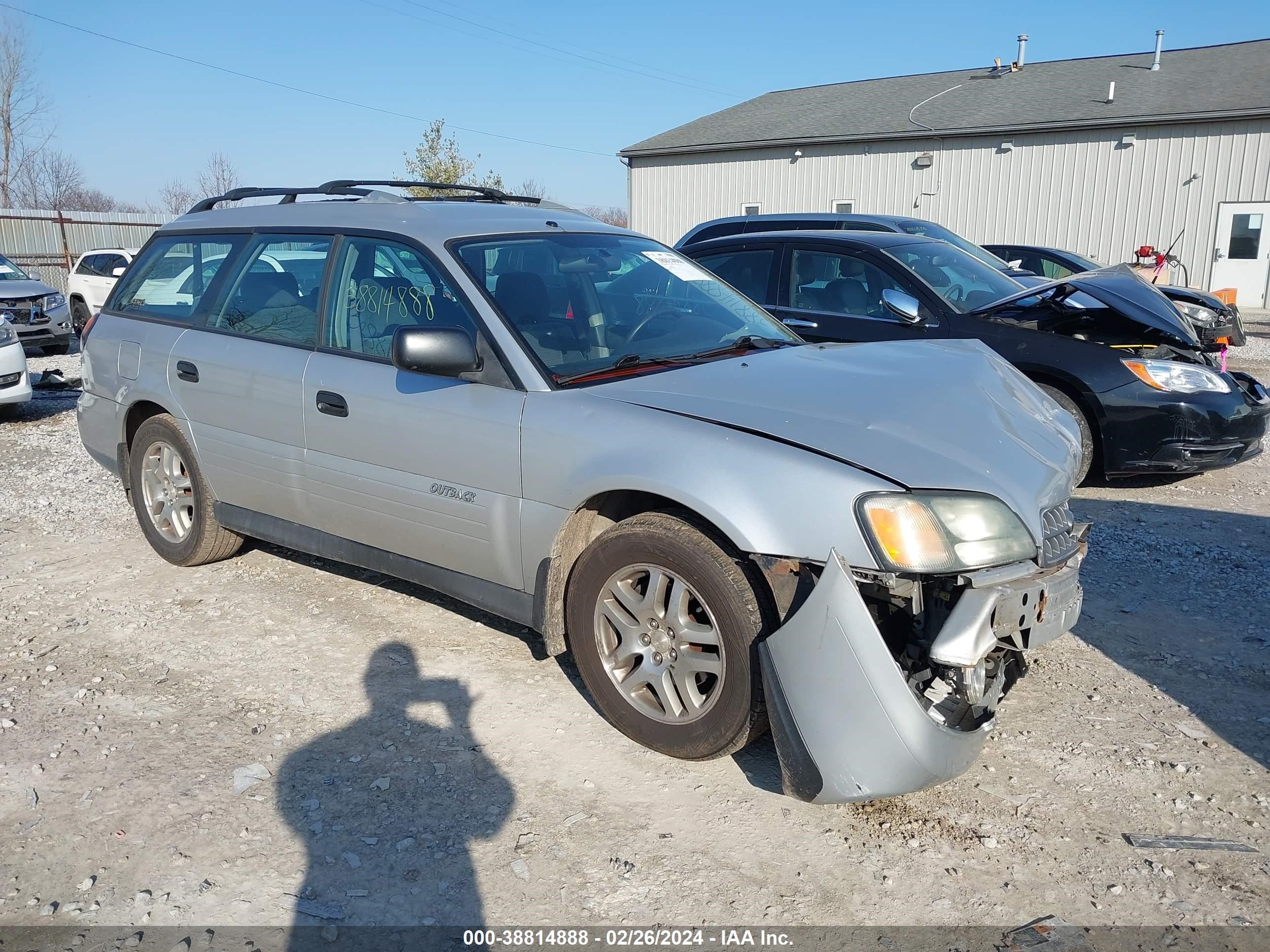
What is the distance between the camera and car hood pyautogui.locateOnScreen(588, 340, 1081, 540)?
305 cm

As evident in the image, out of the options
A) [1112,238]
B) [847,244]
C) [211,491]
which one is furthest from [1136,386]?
[1112,238]

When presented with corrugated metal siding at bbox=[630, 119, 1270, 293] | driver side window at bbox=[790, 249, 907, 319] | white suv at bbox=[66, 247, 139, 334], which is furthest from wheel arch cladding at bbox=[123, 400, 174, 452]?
corrugated metal siding at bbox=[630, 119, 1270, 293]

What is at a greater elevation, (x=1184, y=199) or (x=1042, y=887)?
(x=1184, y=199)

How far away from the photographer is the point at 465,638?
443 centimetres

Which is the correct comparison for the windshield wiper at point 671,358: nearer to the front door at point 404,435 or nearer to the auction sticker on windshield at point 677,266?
the front door at point 404,435

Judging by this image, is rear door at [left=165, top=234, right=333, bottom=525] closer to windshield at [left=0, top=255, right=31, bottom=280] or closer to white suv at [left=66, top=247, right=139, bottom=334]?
windshield at [left=0, top=255, right=31, bottom=280]

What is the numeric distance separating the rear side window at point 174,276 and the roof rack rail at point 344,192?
249mm

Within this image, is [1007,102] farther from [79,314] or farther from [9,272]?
[9,272]

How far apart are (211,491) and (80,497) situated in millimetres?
2479

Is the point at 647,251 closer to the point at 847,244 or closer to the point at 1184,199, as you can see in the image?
the point at 847,244

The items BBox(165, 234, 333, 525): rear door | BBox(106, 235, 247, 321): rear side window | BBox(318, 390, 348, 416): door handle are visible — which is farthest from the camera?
BBox(106, 235, 247, 321): rear side window

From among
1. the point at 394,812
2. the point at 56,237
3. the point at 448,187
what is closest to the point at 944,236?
the point at 448,187

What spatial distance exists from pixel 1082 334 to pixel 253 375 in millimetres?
5012

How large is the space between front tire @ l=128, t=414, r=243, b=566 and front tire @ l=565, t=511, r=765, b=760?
8.14 ft
